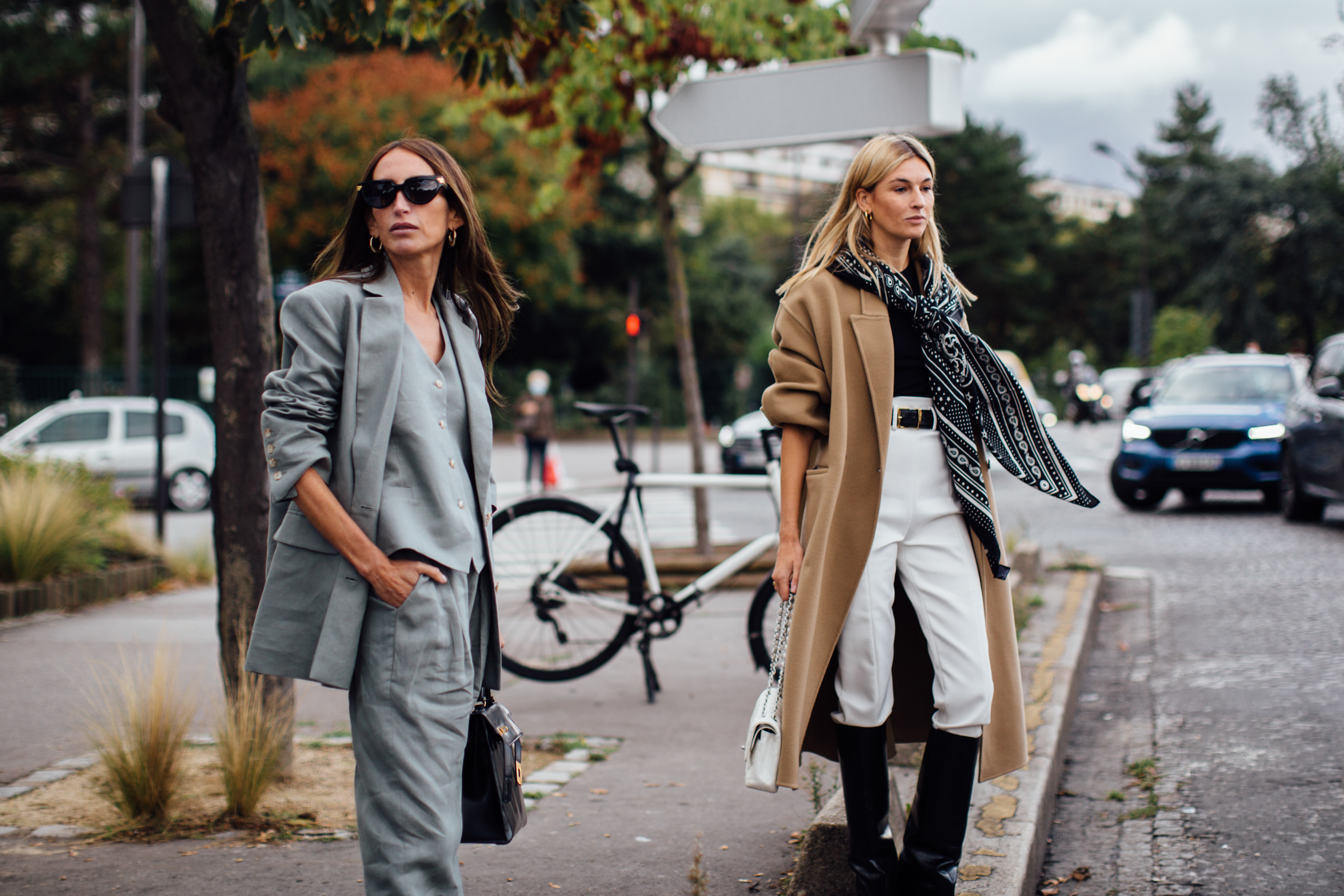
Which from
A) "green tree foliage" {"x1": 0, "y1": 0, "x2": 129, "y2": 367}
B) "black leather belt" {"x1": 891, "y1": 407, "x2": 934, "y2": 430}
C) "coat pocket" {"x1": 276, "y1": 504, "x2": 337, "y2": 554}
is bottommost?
"coat pocket" {"x1": 276, "y1": 504, "x2": 337, "y2": 554}

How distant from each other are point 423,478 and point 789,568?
0.90 metres

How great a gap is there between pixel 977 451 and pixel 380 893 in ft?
5.26

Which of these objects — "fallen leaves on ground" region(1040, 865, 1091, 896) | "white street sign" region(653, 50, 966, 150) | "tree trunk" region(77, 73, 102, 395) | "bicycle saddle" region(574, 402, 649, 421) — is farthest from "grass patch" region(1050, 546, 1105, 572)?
"tree trunk" region(77, 73, 102, 395)

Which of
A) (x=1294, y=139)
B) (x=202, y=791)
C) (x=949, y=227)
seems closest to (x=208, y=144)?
(x=202, y=791)

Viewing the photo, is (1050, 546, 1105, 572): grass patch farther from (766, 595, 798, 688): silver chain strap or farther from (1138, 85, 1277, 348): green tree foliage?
(1138, 85, 1277, 348): green tree foliage

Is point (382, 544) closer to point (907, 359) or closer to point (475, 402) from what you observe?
point (475, 402)

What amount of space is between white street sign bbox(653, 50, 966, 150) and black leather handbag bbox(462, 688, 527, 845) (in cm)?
291

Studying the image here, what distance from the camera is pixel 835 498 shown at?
2883mm

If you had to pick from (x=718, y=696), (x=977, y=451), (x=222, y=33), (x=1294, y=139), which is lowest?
(x=718, y=696)

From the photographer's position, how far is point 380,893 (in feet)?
8.18

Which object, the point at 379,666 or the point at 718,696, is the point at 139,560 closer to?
the point at 718,696

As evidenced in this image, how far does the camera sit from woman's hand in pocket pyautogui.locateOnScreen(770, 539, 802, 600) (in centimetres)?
297

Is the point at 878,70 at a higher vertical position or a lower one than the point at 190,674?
higher

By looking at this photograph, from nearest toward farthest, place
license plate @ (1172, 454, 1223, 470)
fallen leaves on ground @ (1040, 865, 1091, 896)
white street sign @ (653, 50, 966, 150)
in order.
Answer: fallen leaves on ground @ (1040, 865, 1091, 896), white street sign @ (653, 50, 966, 150), license plate @ (1172, 454, 1223, 470)
